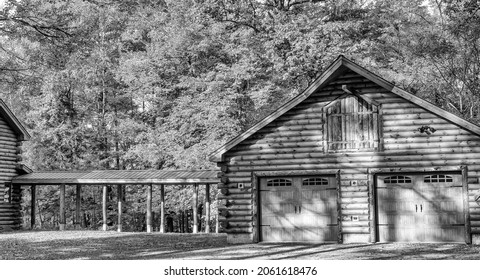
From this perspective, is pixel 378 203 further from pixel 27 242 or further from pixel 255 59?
pixel 255 59

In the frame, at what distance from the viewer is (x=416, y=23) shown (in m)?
34.0

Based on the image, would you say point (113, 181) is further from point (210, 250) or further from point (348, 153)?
point (348, 153)

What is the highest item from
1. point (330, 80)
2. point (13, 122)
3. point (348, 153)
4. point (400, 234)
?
point (330, 80)

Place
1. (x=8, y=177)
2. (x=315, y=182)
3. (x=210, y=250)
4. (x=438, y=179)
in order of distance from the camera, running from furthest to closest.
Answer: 1. (x=8, y=177)
2. (x=315, y=182)
3. (x=438, y=179)
4. (x=210, y=250)

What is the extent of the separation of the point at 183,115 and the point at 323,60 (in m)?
8.78

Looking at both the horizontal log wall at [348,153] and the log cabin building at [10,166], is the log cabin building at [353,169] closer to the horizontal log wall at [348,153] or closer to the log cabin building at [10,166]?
the horizontal log wall at [348,153]

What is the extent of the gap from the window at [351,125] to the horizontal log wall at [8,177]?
1921 cm

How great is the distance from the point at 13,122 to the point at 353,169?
65.6ft

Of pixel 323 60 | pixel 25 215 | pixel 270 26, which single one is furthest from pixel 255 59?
pixel 25 215

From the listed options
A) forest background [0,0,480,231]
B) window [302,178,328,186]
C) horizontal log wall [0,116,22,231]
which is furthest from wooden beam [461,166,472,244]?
horizontal log wall [0,116,22,231]

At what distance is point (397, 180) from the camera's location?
20.9 metres

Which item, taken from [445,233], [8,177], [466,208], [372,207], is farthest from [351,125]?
[8,177]

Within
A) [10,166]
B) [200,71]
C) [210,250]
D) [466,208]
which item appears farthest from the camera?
[200,71]

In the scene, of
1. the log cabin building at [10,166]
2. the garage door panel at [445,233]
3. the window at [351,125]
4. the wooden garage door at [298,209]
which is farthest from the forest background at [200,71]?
the wooden garage door at [298,209]
